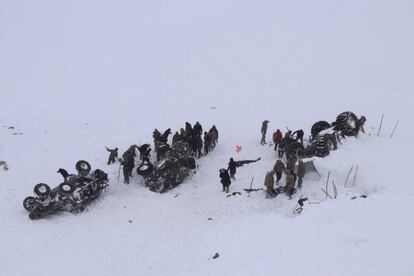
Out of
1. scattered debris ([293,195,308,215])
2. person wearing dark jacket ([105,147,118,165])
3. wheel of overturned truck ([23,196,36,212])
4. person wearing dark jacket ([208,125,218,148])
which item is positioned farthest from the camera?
person wearing dark jacket ([208,125,218,148])

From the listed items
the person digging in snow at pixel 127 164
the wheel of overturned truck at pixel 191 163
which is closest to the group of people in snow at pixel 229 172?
the wheel of overturned truck at pixel 191 163

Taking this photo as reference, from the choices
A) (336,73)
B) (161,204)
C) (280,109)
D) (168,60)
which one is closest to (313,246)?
(161,204)

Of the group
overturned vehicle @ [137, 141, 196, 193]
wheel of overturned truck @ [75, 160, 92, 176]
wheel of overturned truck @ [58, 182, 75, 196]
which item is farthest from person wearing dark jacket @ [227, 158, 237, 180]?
wheel of overturned truck @ [58, 182, 75, 196]

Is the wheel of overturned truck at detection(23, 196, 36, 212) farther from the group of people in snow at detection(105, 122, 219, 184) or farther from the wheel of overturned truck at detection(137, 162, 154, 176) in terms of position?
the wheel of overturned truck at detection(137, 162, 154, 176)

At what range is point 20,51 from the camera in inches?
1560

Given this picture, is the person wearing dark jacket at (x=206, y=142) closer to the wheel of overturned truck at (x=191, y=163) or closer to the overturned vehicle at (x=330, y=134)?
the wheel of overturned truck at (x=191, y=163)

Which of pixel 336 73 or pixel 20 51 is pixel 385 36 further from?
pixel 20 51

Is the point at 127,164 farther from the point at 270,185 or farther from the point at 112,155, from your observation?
the point at 270,185

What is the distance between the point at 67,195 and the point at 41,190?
1088mm

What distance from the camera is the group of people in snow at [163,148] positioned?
22.3 m

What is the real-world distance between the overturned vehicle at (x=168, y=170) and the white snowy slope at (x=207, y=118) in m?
0.46

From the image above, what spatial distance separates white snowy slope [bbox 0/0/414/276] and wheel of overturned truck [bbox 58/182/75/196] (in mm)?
972

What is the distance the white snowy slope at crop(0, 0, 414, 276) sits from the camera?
17.6 m

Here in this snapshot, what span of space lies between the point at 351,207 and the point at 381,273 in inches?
141
